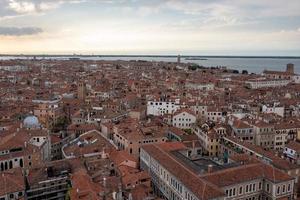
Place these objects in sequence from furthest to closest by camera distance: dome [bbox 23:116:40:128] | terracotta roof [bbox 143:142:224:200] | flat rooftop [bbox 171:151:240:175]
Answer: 1. dome [bbox 23:116:40:128]
2. flat rooftop [bbox 171:151:240:175]
3. terracotta roof [bbox 143:142:224:200]

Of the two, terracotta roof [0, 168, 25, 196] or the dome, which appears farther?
the dome

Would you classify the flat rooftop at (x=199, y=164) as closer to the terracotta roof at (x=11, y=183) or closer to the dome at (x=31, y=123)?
the terracotta roof at (x=11, y=183)

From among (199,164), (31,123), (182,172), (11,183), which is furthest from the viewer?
(31,123)

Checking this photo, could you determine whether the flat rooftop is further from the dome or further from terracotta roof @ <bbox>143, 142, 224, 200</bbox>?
the dome

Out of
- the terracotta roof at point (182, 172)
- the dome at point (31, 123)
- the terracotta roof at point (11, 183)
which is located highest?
the dome at point (31, 123)

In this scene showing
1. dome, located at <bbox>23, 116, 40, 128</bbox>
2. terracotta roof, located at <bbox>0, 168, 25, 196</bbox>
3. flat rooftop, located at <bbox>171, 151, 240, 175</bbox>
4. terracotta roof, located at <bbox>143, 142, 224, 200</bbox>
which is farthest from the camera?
dome, located at <bbox>23, 116, 40, 128</bbox>

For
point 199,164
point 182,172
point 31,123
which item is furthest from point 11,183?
point 31,123

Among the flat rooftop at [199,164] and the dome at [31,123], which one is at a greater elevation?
the dome at [31,123]

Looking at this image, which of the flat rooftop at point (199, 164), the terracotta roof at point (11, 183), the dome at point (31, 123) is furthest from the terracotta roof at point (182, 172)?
the dome at point (31, 123)

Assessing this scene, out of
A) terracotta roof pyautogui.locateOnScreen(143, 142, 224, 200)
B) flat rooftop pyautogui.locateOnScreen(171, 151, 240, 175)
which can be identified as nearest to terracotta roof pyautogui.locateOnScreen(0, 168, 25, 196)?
terracotta roof pyautogui.locateOnScreen(143, 142, 224, 200)

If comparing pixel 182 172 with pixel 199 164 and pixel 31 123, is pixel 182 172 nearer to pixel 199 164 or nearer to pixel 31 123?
pixel 199 164

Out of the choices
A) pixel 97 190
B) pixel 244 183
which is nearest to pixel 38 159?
pixel 97 190
